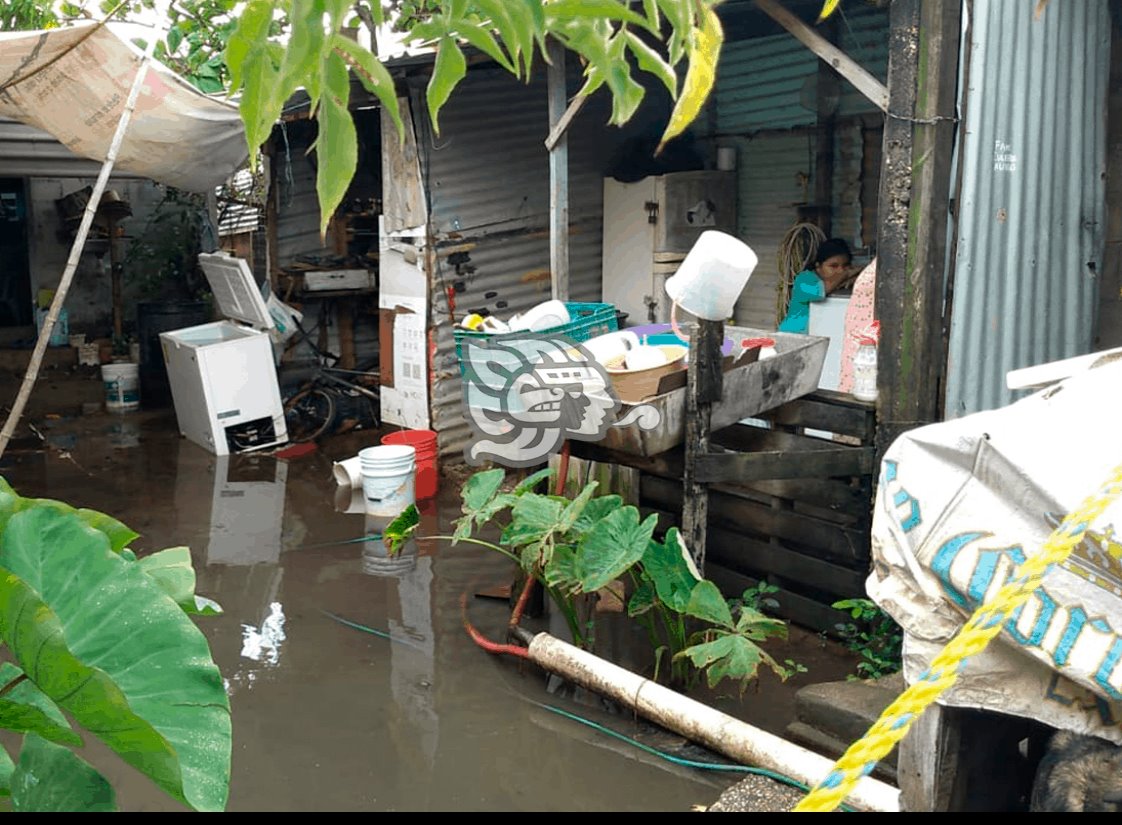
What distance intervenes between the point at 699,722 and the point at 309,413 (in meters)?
8.28

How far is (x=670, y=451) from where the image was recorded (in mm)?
5855

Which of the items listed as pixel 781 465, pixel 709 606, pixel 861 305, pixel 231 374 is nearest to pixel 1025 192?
pixel 861 305

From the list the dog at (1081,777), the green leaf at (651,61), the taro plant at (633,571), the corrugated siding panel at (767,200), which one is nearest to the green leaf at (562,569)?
the taro plant at (633,571)

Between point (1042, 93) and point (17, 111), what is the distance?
728 centimetres

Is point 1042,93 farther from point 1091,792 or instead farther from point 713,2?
point 713,2

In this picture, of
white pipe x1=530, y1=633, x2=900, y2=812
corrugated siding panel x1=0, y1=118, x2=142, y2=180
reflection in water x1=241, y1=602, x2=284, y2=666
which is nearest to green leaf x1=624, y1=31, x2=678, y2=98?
white pipe x1=530, y1=633, x2=900, y2=812

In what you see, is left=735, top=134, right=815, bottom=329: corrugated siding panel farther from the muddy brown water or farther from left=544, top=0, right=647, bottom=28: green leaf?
left=544, top=0, right=647, bottom=28: green leaf

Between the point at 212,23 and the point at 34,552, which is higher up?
the point at 212,23

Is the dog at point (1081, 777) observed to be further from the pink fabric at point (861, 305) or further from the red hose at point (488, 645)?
the pink fabric at point (861, 305)

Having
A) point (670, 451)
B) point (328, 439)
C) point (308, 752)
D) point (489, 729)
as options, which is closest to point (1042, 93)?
point (670, 451)

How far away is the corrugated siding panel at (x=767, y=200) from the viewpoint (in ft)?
30.3

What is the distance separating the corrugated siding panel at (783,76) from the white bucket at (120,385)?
8.19 m

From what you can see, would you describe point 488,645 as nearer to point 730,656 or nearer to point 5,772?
point 730,656

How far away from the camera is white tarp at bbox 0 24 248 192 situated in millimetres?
7629
